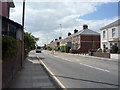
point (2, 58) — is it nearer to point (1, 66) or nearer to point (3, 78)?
point (1, 66)

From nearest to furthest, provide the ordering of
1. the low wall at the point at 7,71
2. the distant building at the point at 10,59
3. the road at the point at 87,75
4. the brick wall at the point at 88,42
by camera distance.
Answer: the low wall at the point at 7,71
the distant building at the point at 10,59
the road at the point at 87,75
the brick wall at the point at 88,42

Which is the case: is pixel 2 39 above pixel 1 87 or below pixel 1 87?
above

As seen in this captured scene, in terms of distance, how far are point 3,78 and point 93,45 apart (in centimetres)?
5816

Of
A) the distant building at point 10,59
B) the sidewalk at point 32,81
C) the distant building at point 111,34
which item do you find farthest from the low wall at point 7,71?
the distant building at point 111,34

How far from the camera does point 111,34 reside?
4122cm

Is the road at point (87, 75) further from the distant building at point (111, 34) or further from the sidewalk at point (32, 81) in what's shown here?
the distant building at point (111, 34)

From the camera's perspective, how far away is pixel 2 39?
7672 millimetres

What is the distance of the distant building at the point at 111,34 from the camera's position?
127 feet

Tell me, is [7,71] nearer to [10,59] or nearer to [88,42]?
[10,59]

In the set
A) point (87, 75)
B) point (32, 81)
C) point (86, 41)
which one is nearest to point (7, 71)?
point (32, 81)

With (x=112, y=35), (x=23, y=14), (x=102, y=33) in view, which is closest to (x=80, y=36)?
(x=102, y=33)

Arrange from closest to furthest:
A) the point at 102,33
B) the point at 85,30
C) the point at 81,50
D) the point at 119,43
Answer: the point at 119,43 → the point at 102,33 → the point at 81,50 → the point at 85,30

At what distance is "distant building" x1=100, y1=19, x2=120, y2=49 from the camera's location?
127ft

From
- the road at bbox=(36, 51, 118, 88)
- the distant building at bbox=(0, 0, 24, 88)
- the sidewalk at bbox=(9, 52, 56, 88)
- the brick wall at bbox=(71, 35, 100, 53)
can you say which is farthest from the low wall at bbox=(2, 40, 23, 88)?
the brick wall at bbox=(71, 35, 100, 53)
